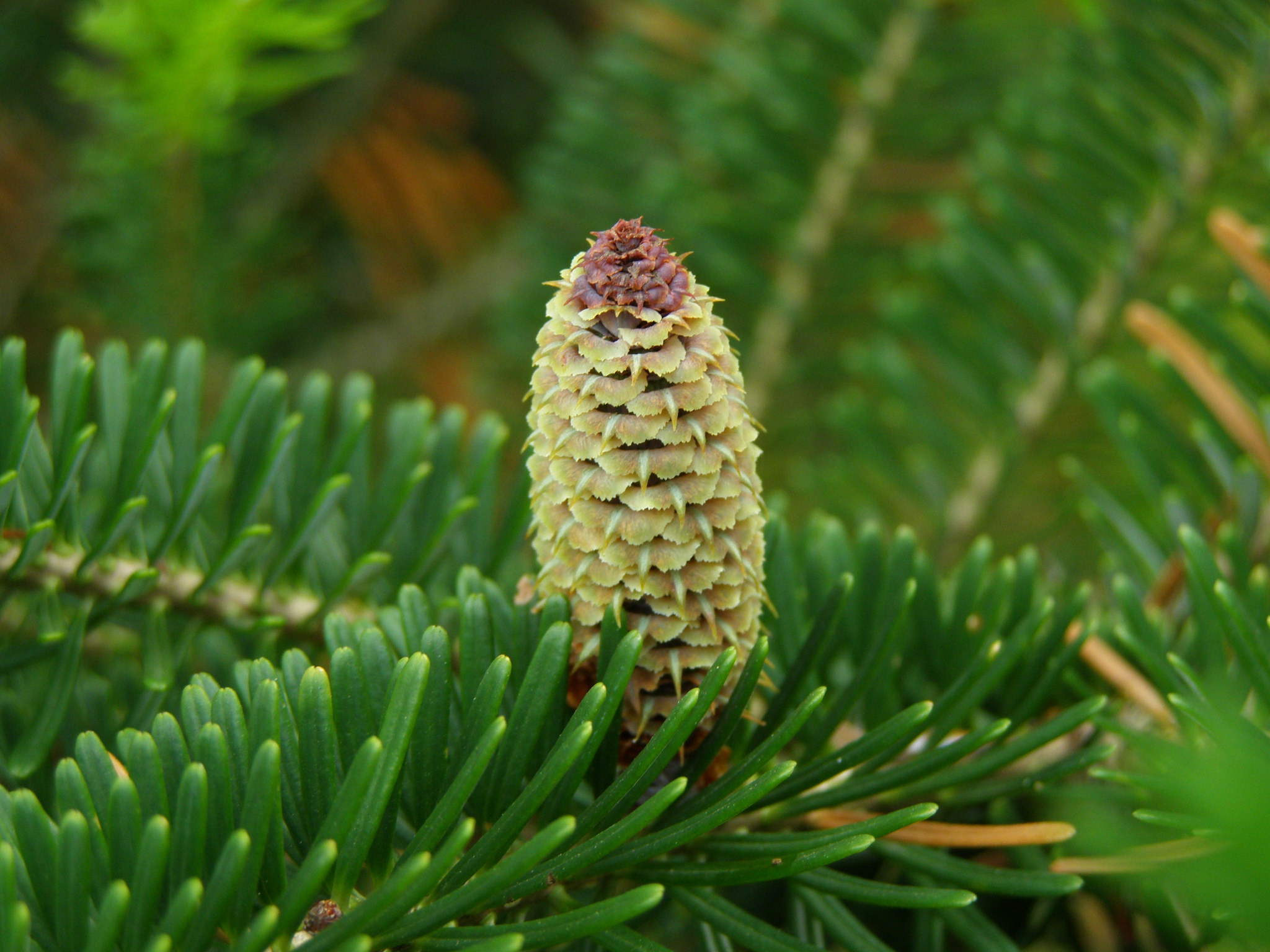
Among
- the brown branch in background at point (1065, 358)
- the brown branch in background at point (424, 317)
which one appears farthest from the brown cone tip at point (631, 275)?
the brown branch in background at point (424, 317)

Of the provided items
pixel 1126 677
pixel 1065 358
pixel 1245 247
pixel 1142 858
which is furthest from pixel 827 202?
pixel 1142 858

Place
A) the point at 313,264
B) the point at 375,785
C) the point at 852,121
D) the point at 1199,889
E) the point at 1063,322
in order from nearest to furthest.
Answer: the point at 1199,889
the point at 375,785
the point at 1063,322
the point at 852,121
the point at 313,264

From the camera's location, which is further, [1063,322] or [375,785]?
[1063,322]

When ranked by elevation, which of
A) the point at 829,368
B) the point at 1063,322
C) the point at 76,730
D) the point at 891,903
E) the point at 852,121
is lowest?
the point at 76,730

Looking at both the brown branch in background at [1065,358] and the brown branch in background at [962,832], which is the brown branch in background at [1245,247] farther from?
the brown branch in background at [962,832]

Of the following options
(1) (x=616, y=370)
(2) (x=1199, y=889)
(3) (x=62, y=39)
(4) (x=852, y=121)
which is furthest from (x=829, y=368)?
(3) (x=62, y=39)

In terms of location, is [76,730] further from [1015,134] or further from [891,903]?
Result: [1015,134]
